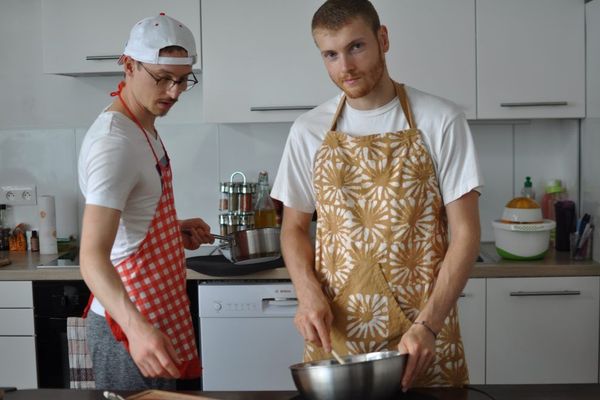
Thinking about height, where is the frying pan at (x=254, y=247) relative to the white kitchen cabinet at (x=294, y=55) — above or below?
below

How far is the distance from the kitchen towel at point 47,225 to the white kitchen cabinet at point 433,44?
1515 millimetres

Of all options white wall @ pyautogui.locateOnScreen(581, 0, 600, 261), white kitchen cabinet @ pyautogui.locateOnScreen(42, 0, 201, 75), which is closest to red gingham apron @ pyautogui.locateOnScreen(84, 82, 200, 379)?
white kitchen cabinet @ pyautogui.locateOnScreen(42, 0, 201, 75)

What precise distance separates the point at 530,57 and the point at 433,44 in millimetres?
367

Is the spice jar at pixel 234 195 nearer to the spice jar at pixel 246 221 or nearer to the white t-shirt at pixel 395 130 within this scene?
the spice jar at pixel 246 221

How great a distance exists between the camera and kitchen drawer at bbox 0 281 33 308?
9.80ft

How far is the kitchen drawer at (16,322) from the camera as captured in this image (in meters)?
3.00

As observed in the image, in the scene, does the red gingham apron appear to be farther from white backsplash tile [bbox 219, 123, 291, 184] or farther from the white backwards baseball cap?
white backsplash tile [bbox 219, 123, 291, 184]

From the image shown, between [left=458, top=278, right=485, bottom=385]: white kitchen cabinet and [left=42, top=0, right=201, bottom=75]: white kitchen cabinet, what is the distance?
1.34 m

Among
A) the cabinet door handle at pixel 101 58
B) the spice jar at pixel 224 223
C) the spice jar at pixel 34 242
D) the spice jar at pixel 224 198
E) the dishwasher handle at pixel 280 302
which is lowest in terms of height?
the dishwasher handle at pixel 280 302

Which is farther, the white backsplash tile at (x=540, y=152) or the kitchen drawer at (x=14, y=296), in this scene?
the white backsplash tile at (x=540, y=152)

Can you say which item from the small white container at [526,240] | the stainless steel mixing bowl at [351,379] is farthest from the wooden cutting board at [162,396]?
the small white container at [526,240]

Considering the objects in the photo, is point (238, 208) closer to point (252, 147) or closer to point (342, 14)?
point (252, 147)

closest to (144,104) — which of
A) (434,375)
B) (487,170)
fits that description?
(434,375)

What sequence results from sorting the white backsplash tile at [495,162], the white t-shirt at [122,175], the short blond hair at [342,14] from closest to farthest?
the white t-shirt at [122,175]
the short blond hair at [342,14]
the white backsplash tile at [495,162]
